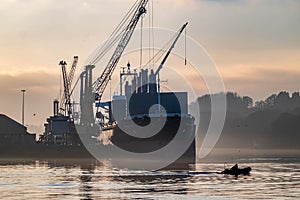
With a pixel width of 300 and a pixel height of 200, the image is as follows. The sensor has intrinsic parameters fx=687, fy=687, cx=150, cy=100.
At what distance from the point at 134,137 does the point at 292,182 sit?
67.4 meters

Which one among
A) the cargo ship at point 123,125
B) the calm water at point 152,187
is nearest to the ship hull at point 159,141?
the cargo ship at point 123,125

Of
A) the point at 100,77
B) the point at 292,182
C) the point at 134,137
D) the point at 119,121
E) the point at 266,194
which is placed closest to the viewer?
the point at 266,194

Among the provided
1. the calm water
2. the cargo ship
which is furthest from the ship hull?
the calm water

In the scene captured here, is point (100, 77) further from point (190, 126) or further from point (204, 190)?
point (204, 190)

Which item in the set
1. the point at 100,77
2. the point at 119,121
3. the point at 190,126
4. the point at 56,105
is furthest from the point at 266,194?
the point at 56,105

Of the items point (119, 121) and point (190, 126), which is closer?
point (190, 126)

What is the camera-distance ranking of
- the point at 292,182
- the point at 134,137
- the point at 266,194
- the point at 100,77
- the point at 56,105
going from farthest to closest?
the point at 56,105 < the point at 100,77 < the point at 134,137 < the point at 292,182 < the point at 266,194

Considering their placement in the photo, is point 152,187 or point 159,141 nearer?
point 152,187

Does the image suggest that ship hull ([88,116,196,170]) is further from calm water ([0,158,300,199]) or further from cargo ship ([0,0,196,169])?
calm water ([0,158,300,199])

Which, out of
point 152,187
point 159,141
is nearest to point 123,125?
point 159,141

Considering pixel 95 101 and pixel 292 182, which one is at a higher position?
pixel 95 101

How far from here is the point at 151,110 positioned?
134m

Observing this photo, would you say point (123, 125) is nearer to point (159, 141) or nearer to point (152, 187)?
point (159, 141)

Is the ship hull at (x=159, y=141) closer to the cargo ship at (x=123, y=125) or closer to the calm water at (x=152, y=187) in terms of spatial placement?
the cargo ship at (x=123, y=125)
